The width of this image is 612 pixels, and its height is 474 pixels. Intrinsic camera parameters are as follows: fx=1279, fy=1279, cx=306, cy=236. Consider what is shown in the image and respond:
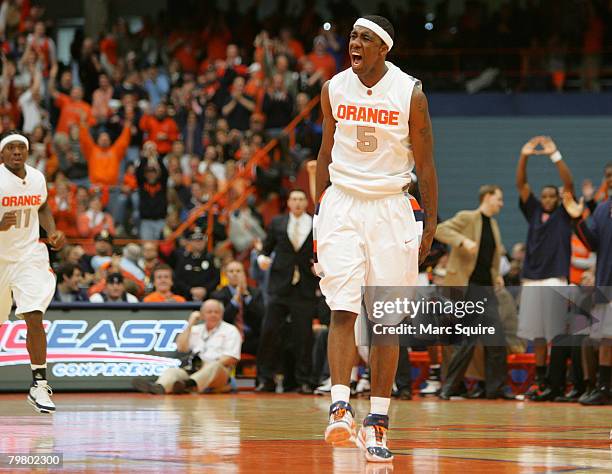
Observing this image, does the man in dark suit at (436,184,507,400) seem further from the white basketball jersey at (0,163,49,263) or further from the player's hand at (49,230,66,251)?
the white basketball jersey at (0,163,49,263)

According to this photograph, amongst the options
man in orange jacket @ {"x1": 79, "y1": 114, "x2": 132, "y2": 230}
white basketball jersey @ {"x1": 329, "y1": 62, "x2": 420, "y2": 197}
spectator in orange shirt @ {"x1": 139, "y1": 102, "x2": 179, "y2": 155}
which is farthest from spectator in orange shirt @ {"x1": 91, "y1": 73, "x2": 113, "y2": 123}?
white basketball jersey @ {"x1": 329, "y1": 62, "x2": 420, "y2": 197}

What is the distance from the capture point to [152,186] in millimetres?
20453

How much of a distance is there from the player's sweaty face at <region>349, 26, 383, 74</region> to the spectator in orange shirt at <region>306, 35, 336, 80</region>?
51.6ft

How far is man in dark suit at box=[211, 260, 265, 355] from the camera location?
16062mm

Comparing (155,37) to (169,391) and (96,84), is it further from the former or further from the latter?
(169,391)

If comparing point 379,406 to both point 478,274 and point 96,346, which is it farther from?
point 96,346

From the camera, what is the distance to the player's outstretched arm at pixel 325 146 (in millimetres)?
7934

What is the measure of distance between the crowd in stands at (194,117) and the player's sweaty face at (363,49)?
23.7ft

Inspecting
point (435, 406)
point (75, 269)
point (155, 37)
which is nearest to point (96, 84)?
point (155, 37)

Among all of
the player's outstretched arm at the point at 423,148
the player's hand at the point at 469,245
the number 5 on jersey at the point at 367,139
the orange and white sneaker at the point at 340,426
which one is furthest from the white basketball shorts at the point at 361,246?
the player's hand at the point at 469,245

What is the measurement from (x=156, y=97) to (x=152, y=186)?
163 inches

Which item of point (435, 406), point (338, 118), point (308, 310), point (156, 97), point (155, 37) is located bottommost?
point (435, 406)

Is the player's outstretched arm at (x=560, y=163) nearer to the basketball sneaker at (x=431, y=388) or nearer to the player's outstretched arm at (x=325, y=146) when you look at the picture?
the basketball sneaker at (x=431, y=388)

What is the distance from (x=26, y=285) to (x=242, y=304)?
513cm
